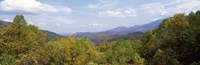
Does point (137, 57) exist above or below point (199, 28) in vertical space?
below

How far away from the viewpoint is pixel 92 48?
67500 millimetres

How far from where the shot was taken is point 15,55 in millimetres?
75812


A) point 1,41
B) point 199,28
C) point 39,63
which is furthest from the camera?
point 1,41

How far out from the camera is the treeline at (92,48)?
56625mm

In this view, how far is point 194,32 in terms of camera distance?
56.4m

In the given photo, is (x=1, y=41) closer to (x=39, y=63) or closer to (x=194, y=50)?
(x=39, y=63)

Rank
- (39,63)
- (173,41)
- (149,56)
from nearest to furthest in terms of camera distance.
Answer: (173,41)
(39,63)
(149,56)

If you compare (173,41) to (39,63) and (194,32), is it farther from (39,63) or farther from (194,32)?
(39,63)

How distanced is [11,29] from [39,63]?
14.7m

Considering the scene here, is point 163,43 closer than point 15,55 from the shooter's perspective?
Yes

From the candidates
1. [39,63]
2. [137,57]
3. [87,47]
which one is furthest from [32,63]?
[137,57]

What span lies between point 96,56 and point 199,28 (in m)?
19.8

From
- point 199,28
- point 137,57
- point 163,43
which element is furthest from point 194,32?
point 137,57

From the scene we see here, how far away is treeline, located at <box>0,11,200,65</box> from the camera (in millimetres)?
56625
